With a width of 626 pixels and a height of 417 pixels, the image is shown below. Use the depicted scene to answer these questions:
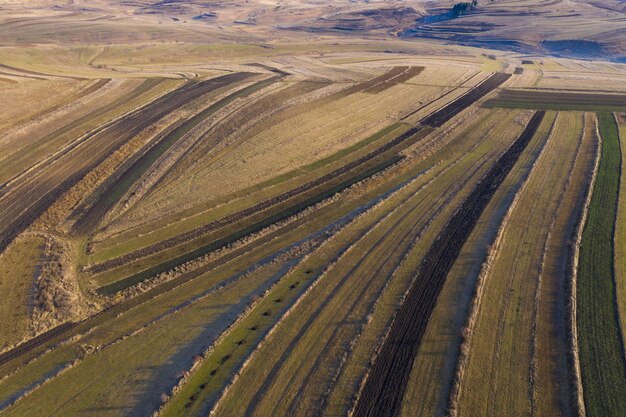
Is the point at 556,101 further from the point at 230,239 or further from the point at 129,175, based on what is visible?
the point at 129,175

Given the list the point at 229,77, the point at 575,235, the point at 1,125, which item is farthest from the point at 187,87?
the point at 575,235

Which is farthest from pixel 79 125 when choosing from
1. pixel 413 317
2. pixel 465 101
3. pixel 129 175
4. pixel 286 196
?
pixel 465 101

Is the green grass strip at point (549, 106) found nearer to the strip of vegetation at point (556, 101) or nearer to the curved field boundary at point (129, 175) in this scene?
the strip of vegetation at point (556, 101)

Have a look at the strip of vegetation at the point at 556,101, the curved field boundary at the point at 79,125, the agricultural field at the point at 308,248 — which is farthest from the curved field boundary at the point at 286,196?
the curved field boundary at the point at 79,125

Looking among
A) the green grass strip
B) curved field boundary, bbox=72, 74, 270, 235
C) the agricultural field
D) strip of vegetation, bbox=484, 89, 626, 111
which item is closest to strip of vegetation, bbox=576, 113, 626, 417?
the agricultural field

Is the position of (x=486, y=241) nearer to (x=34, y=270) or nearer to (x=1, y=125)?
(x=34, y=270)
